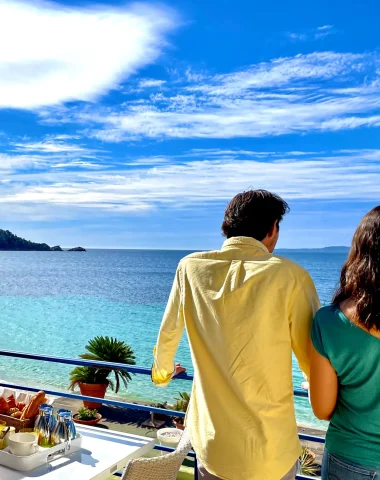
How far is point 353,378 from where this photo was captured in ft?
4.47

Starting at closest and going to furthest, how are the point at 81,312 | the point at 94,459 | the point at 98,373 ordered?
the point at 94,459, the point at 98,373, the point at 81,312

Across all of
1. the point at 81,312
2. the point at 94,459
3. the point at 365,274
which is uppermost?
the point at 365,274

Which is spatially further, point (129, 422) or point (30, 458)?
point (129, 422)

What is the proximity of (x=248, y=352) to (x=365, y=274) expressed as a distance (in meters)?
0.35

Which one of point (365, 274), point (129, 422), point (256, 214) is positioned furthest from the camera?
point (129, 422)

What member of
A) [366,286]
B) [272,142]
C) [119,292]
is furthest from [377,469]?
[272,142]

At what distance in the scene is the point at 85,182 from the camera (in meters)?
69.6

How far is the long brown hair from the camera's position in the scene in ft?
4.28

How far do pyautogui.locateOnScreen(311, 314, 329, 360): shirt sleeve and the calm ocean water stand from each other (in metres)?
15.4

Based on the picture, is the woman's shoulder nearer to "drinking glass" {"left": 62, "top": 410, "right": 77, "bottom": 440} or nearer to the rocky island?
"drinking glass" {"left": 62, "top": 410, "right": 77, "bottom": 440}

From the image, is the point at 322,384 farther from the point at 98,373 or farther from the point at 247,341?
the point at 98,373

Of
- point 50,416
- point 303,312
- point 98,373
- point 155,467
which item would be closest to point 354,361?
point 303,312

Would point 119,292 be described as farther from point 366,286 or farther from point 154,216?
point 366,286

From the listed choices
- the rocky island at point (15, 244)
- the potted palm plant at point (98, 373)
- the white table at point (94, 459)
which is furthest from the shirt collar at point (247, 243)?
the rocky island at point (15, 244)
